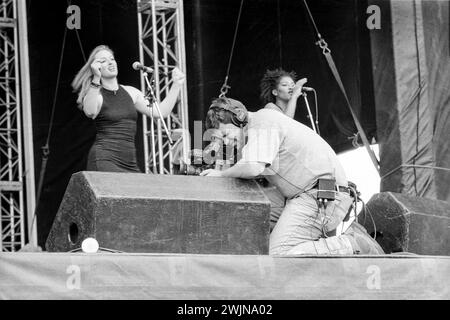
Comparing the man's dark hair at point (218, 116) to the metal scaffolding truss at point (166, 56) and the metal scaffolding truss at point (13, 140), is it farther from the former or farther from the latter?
the metal scaffolding truss at point (13, 140)

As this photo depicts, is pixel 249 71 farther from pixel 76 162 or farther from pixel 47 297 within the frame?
pixel 47 297

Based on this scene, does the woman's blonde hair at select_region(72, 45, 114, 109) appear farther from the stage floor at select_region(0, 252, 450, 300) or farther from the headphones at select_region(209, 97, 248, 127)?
the stage floor at select_region(0, 252, 450, 300)

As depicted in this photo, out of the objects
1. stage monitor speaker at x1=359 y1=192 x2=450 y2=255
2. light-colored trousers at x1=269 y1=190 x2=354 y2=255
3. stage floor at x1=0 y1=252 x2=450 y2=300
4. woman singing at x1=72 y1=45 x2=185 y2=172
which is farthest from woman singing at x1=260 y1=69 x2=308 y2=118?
stage floor at x1=0 y1=252 x2=450 y2=300

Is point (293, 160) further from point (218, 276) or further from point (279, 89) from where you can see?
point (279, 89)

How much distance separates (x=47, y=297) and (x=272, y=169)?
1433 millimetres

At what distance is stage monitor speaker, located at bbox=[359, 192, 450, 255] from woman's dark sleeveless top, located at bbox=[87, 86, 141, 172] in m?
1.50

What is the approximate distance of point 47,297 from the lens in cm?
353

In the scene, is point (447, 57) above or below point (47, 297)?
above

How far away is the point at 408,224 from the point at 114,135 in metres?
1.83

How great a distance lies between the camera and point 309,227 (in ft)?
14.9

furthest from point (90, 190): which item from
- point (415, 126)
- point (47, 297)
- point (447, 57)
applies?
point (447, 57)

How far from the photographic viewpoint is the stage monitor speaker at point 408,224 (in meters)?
4.84

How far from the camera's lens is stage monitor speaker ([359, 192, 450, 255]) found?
4.84 meters
